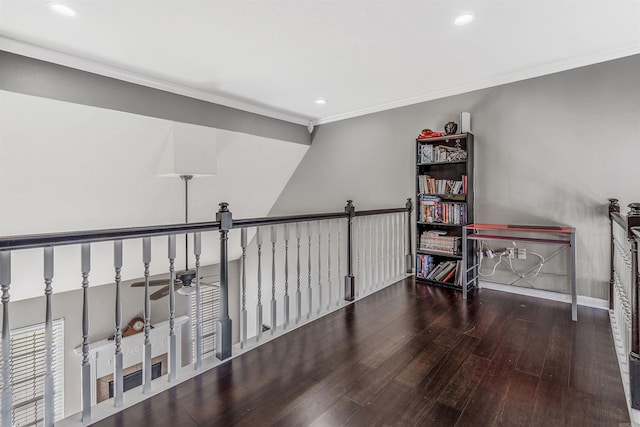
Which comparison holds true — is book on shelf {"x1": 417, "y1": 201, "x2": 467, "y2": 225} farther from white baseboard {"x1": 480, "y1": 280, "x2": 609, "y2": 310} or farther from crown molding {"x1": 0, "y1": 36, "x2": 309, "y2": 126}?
crown molding {"x1": 0, "y1": 36, "x2": 309, "y2": 126}

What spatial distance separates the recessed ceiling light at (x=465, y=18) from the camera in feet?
7.80

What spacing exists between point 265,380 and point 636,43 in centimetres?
419

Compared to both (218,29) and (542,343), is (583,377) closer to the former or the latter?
(542,343)

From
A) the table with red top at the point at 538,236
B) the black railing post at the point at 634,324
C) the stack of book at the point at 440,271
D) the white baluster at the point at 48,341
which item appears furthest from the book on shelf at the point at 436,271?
the white baluster at the point at 48,341

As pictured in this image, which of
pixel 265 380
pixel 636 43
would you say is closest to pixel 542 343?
pixel 265 380

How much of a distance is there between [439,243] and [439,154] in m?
1.07

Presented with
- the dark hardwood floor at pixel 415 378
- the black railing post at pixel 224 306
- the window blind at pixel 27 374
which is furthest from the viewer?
the window blind at pixel 27 374

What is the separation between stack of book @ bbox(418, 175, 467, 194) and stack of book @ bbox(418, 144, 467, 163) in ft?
0.72

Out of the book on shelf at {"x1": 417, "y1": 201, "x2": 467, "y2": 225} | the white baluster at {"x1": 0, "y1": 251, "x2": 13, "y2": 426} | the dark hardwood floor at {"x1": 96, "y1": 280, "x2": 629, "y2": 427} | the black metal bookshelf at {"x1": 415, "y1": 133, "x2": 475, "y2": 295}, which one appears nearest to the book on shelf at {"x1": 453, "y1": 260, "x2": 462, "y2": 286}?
the black metal bookshelf at {"x1": 415, "y1": 133, "x2": 475, "y2": 295}

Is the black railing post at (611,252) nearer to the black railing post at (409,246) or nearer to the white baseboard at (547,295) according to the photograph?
the white baseboard at (547,295)

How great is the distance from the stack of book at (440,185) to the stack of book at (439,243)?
0.52 m

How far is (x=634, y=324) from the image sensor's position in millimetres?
1723

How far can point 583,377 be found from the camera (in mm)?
1938

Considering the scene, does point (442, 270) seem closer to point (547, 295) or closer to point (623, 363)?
point (547, 295)
